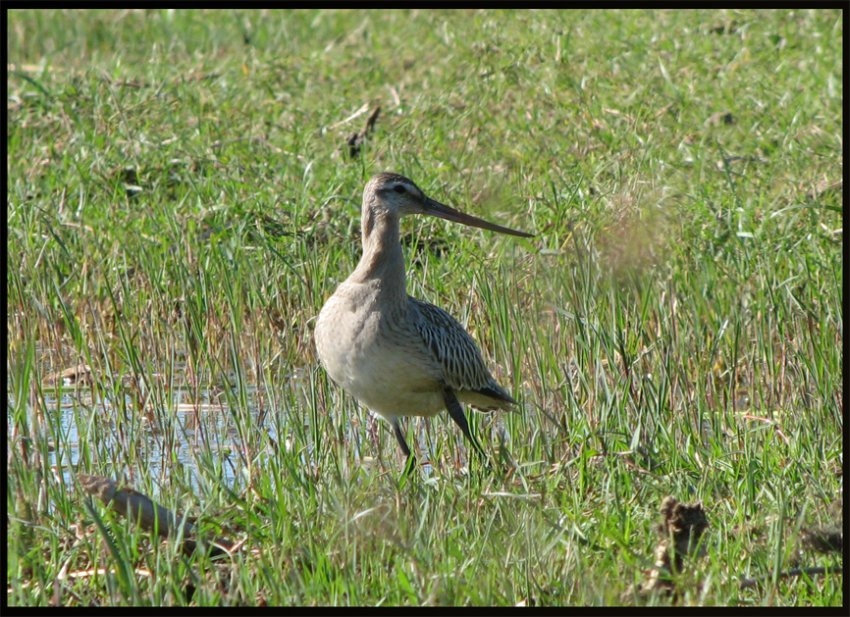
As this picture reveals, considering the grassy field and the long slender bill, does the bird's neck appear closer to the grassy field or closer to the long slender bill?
the long slender bill

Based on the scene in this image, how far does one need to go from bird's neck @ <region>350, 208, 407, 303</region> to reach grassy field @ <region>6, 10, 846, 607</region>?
0.50m

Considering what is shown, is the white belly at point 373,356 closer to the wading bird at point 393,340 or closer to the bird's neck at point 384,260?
the wading bird at point 393,340

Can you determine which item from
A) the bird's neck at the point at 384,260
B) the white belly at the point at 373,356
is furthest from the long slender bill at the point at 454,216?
the white belly at the point at 373,356

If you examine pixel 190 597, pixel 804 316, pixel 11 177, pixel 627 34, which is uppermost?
pixel 627 34

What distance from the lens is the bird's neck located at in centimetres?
573

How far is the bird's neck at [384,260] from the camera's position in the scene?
226 inches

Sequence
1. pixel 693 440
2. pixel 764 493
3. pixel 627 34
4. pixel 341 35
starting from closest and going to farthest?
pixel 764 493
pixel 693 440
pixel 627 34
pixel 341 35

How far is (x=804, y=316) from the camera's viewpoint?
6.43 metres

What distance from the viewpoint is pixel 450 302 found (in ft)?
23.7

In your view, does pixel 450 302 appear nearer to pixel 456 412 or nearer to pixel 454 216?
pixel 454 216

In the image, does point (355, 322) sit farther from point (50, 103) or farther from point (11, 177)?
point (50, 103)

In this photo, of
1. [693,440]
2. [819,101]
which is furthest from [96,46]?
[693,440]

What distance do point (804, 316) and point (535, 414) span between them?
1.49 meters

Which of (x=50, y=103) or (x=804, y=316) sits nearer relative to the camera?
(x=804, y=316)
